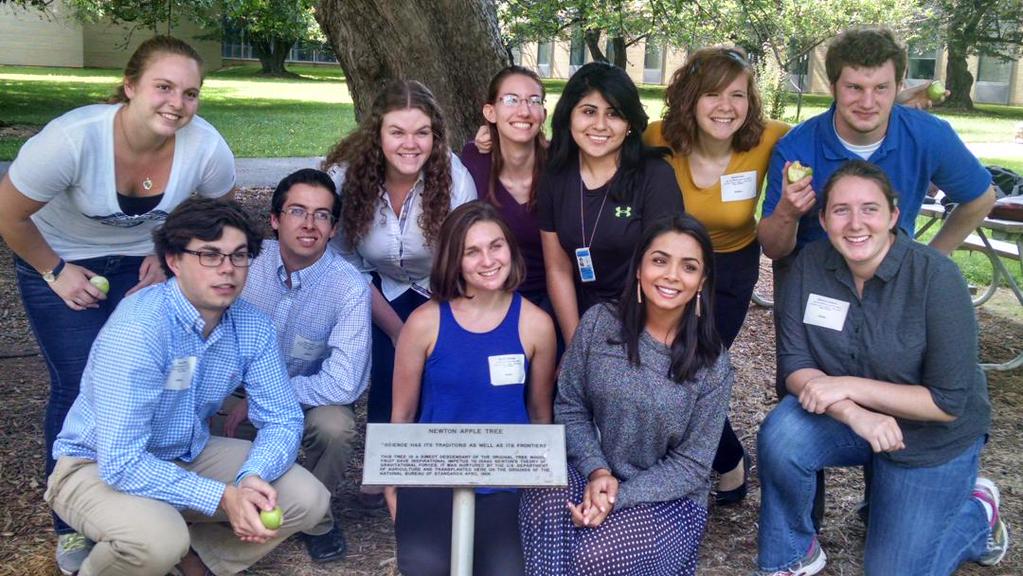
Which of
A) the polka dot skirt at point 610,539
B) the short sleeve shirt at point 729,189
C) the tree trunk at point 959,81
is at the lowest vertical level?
the polka dot skirt at point 610,539

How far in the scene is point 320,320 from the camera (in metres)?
3.70

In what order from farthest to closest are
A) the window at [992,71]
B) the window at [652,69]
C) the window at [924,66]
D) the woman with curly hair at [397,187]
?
the window at [652,69]
the window at [924,66]
the window at [992,71]
the woman with curly hair at [397,187]

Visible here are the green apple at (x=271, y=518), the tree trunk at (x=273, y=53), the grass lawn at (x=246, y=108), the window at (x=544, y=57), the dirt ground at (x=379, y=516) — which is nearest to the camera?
the green apple at (x=271, y=518)

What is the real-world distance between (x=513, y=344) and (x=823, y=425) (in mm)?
1137

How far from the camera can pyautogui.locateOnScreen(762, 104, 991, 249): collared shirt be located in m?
3.64

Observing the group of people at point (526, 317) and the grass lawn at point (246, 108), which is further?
the grass lawn at point (246, 108)

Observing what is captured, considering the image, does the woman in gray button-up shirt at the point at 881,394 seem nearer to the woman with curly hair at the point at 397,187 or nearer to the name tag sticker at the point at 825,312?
the name tag sticker at the point at 825,312

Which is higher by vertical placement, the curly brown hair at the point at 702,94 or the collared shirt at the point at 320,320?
the curly brown hair at the point at 702,94

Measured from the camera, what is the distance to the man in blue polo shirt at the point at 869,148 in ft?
11.6

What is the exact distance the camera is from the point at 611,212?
362 cm

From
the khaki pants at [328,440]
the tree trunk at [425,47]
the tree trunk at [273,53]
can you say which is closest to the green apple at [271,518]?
the khaki pants at [328,440]

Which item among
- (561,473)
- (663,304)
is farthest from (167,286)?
(663,304)

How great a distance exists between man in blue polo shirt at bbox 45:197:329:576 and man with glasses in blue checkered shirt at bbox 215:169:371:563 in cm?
30

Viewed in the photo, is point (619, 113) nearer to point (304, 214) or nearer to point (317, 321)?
point (304, 214)
